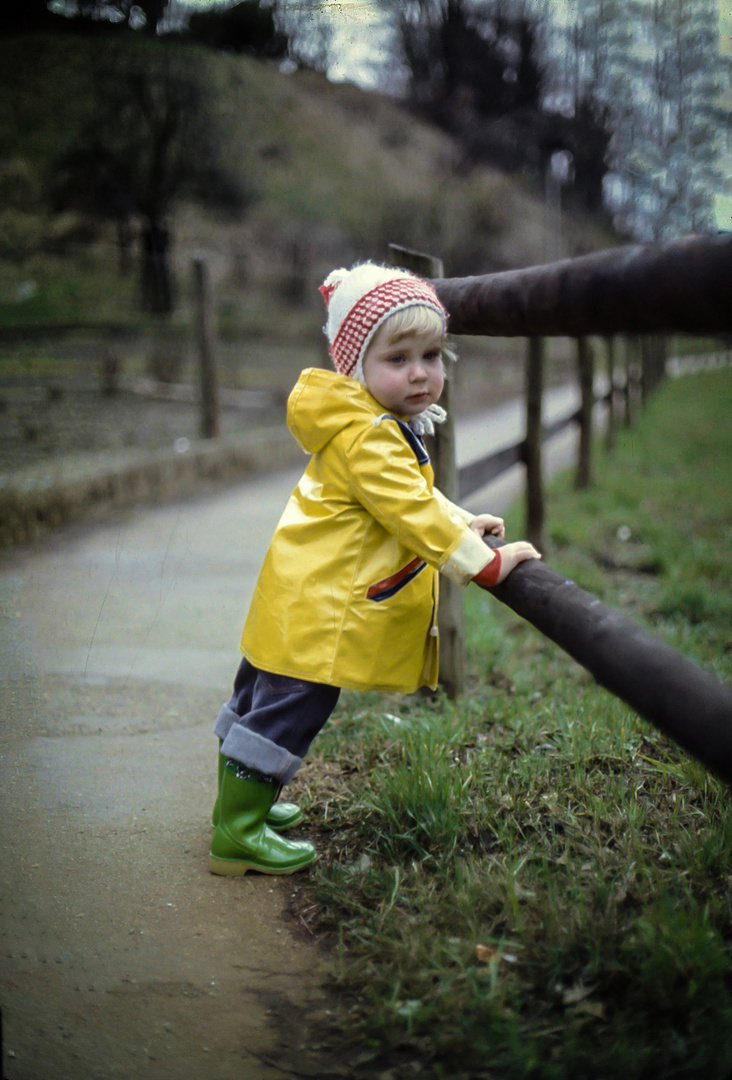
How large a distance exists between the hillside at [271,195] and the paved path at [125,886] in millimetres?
2094

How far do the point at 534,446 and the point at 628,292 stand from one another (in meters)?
3.68

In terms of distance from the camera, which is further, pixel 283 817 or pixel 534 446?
pixel 534 446

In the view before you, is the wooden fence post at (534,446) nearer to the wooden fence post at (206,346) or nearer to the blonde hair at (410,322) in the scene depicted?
the wooden fence post at (206,346)

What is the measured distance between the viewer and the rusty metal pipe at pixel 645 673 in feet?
3.33

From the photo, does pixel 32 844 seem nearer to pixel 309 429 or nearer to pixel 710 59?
pixel 309 429

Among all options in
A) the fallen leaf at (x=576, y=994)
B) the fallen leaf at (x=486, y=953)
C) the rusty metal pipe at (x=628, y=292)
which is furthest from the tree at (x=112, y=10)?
the fallen leaf at (x=576, y=994)

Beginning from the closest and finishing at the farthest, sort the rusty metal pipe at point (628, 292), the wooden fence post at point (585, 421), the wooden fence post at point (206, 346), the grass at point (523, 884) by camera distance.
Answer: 1. the rusty metal pipe at point (628, 292)
2. the grass at point (523, 884)
3. the wooden fence post at point (206, 346)
4. the wooden fence post at point (585, 421)

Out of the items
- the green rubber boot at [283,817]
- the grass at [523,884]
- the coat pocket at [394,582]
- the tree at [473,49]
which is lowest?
the green rubber boot at [283,817]

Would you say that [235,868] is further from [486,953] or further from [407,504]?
[407,504]

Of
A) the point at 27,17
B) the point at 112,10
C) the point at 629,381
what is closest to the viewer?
the point at 27,17

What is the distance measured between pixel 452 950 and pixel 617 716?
1.11 m

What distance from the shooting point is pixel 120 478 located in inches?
201

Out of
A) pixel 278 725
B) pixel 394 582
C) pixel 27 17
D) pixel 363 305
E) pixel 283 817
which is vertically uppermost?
pixel 27 17

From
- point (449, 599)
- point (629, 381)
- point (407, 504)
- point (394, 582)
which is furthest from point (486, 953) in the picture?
point (629, 381)
